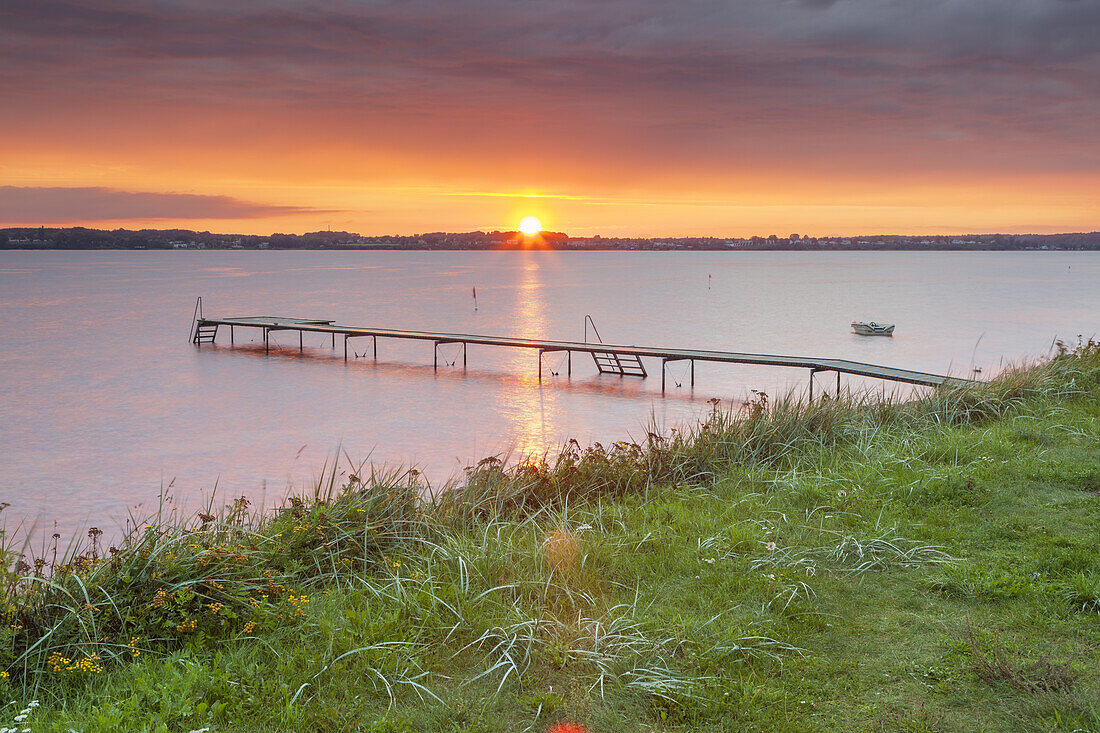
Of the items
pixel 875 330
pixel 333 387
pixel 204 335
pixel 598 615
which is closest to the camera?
pixel 598 615

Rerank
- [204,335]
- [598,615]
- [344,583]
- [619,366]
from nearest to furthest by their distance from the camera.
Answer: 1. [598,615]
2. [344,583]
3. [619,366]
4. [204,335]

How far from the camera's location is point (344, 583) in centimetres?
510

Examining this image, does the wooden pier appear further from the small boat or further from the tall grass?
the small boat

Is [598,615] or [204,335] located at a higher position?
[598,615]

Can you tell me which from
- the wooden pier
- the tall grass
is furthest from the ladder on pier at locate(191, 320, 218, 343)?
the tall grass

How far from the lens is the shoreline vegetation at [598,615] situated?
345 cm

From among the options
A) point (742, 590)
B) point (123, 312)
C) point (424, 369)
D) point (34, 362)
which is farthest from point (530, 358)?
point (123, 312)

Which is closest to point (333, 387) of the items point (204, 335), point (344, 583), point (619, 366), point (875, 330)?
point (619, 366)

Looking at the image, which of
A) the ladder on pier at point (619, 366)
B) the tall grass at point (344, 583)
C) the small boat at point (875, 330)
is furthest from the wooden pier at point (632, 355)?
the small boat at point (875, 330)

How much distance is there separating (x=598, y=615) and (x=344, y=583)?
1.70 metres

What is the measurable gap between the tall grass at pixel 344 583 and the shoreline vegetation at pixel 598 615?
2 centimetres

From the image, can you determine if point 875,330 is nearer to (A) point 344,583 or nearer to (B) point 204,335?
(B) point 204,335

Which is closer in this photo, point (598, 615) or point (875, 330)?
point (598, 615)

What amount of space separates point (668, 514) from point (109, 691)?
3759 mm
